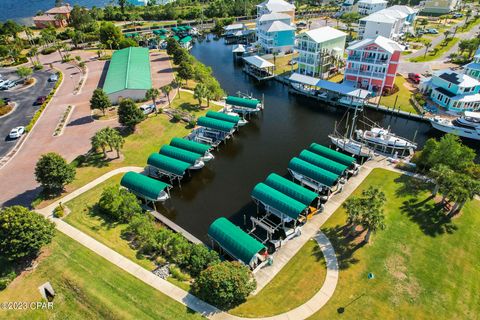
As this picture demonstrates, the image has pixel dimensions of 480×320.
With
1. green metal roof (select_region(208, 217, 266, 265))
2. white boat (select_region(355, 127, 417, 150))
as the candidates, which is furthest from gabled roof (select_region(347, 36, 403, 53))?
green metal roof (select_region(208, 217, 266, 265))

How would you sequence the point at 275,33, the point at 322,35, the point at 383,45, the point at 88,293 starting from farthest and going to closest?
the point at 275,33 < the point at 322,35 < the point at 383,45 < the point at 88,293

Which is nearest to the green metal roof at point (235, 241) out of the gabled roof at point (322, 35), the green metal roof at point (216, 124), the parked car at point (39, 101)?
the green metal roof at point (216, 124)

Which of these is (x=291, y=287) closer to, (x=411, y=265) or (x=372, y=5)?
(x=411, y=265)

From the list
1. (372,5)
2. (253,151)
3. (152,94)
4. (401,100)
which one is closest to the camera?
(253,151)

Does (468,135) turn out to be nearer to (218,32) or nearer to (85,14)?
(218,32)

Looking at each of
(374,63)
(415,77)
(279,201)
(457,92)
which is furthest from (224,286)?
(415,77)

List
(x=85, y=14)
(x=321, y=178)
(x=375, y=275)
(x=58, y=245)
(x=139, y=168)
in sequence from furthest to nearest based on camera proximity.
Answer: (x=85, y=14), (x=139, y=168), (x=321, y=178), (x=58, y=245), (x=375, y=275)

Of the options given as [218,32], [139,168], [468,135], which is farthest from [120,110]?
[218,32]
